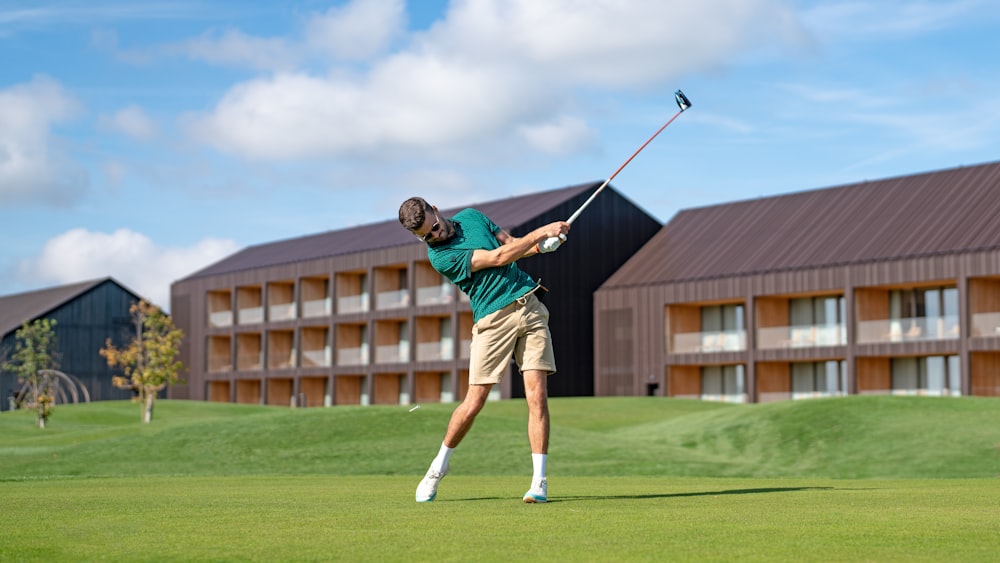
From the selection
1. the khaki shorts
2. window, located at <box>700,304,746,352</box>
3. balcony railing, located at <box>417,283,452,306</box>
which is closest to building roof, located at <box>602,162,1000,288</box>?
window, located at <box>700,304,746,352</box>

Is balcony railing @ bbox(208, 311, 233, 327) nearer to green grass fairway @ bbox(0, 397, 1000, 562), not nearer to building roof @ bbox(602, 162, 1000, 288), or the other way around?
building roof @ bbox(602, 162, 1000, 288)

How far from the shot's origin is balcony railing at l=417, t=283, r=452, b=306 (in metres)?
57.2

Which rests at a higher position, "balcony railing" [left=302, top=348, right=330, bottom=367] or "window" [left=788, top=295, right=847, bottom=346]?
"window" [left=788, top=295, right=847, bottom=346]

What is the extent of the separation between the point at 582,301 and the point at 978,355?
1728 centimetres

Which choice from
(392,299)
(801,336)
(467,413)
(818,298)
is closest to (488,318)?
(467,413)

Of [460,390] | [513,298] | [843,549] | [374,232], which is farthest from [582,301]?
[843,549]

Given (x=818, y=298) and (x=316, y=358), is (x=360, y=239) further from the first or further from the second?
(x=818, y=298)

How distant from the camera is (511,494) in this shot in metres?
10.6

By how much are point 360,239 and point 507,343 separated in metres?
54.0

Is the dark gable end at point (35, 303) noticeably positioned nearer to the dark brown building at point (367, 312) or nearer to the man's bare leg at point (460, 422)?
the dark brown building at point (367, 312)

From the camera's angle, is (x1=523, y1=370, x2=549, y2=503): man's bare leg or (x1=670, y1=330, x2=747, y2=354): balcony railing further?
(x1=670, y1=330, x2=747, y2=354): balcony railing

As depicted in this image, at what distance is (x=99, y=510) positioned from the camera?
8641 mm

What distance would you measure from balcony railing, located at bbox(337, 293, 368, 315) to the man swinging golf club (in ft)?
168

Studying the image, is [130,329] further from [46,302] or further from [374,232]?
[374,232]
